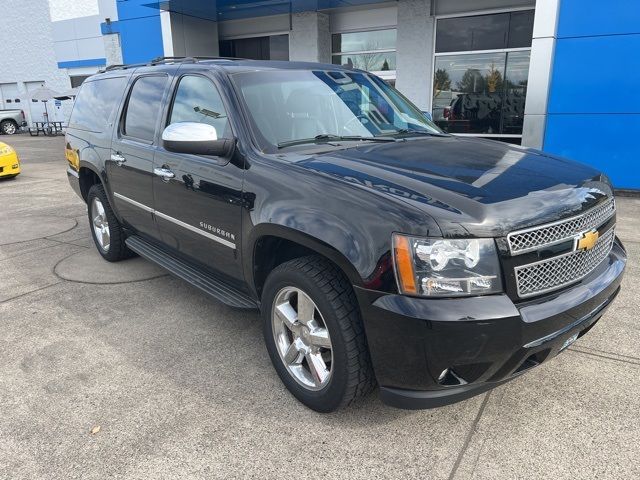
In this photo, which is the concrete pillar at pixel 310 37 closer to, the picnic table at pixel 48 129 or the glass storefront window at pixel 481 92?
the glass storefront window at pixel 481 92

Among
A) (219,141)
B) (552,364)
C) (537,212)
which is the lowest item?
(552,364)

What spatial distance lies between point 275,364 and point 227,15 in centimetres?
1409

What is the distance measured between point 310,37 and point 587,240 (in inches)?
496

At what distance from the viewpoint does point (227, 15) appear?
14.8 metres

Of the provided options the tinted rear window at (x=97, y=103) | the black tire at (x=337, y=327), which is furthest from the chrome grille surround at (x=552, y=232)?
the tinted rear window at (x=97, y=103)

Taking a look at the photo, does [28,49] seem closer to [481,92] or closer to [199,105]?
[481,92]

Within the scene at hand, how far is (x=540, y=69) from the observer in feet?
30.1

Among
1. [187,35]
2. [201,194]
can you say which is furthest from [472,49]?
[201,194]

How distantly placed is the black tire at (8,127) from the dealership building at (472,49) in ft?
35.2

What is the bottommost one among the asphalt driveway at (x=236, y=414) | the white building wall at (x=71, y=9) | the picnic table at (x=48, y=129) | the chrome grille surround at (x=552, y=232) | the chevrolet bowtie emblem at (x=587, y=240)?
the picnic table at (x=48, y=129)

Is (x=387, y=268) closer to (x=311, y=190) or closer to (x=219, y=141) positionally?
(x=311, y=190)

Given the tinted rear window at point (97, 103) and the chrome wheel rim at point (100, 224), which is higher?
the tinted rear window at point (97, 103)

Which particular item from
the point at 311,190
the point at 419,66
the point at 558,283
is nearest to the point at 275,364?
the point at 311,190

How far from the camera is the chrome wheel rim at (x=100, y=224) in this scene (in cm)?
533
